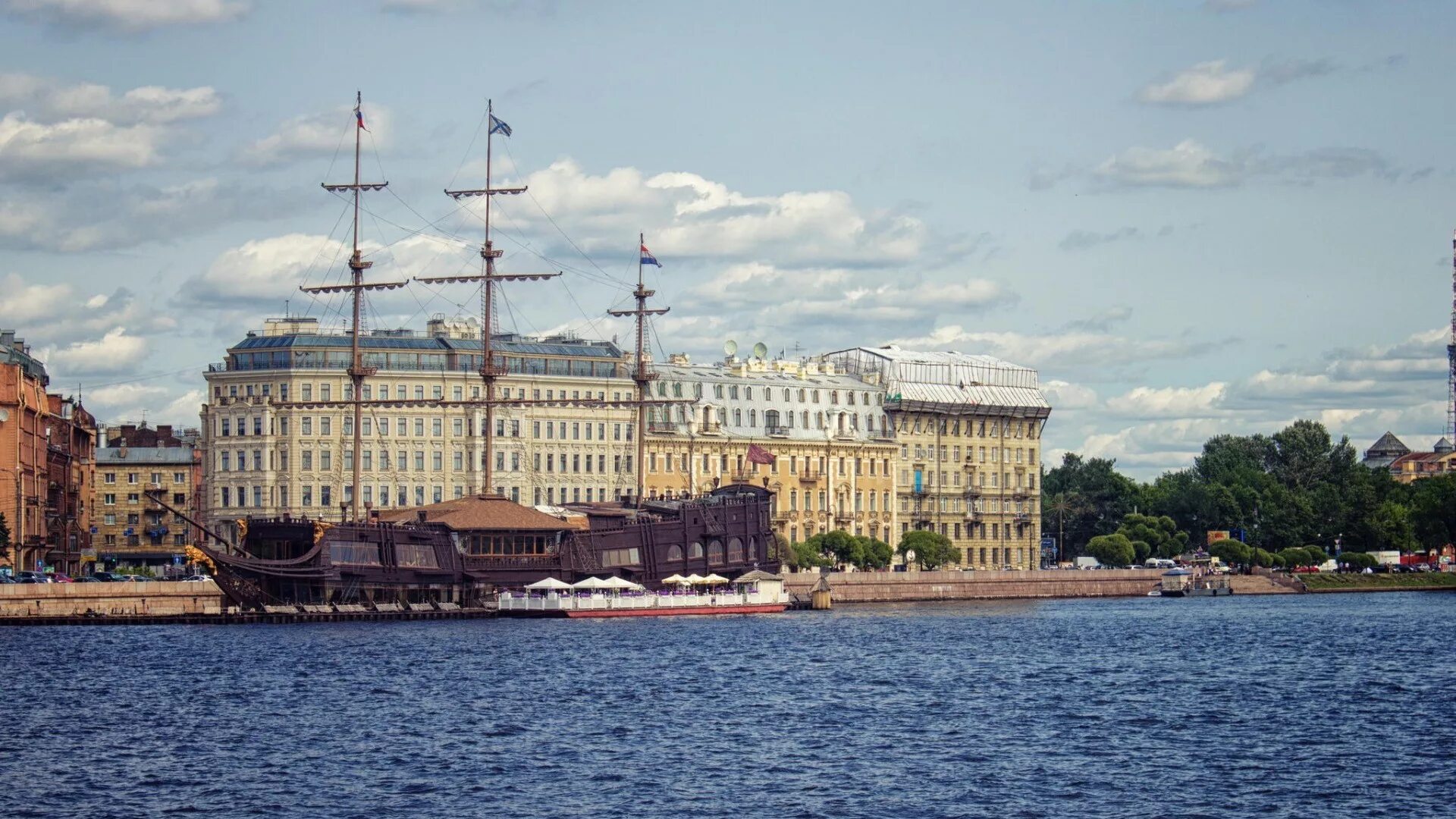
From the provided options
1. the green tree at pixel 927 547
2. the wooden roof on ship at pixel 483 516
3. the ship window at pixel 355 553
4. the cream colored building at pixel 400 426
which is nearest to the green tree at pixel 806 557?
the green tree at pixel 927 547

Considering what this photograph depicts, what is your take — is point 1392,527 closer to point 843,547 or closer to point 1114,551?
point 1114,551

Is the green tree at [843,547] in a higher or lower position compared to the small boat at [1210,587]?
higher

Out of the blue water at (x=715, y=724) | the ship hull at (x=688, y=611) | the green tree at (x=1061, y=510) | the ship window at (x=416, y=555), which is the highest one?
the green tree at (x=1061, y=510)

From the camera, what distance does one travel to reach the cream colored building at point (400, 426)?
13638cm

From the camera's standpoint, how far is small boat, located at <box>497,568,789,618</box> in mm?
110062

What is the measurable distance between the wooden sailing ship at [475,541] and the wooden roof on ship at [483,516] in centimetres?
10

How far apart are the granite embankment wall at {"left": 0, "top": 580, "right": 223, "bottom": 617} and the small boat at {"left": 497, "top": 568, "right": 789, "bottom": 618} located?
14.5 meters

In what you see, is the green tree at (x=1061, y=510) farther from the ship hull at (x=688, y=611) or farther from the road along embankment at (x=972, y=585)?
the ship hull at (x=688, y=611)

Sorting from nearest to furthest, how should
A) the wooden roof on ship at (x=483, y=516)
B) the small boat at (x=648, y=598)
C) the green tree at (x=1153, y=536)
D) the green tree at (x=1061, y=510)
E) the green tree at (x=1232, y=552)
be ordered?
1. the small boat at (x=648, y=598)
2. the wooden roof on ship at (x=483, y=516)
3. the green tree at (x=1232, y=552)
4. the green tree at (x=1153, y=536)
5. the green tree at (x=1061, y=510)

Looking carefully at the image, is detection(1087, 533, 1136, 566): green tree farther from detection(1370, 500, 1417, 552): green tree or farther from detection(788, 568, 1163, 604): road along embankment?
detection(1370, 500, 1417, 552): green tree

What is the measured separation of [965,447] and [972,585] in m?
28.3

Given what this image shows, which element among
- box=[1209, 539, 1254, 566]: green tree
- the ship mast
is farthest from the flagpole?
box=[1209, 539, 1254, 566]: green tree

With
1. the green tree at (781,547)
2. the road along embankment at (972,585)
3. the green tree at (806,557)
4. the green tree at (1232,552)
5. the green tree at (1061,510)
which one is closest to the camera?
the green tree at (781,547)

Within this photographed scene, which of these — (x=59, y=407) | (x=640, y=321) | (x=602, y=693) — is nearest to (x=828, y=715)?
(x=602, y=693)
